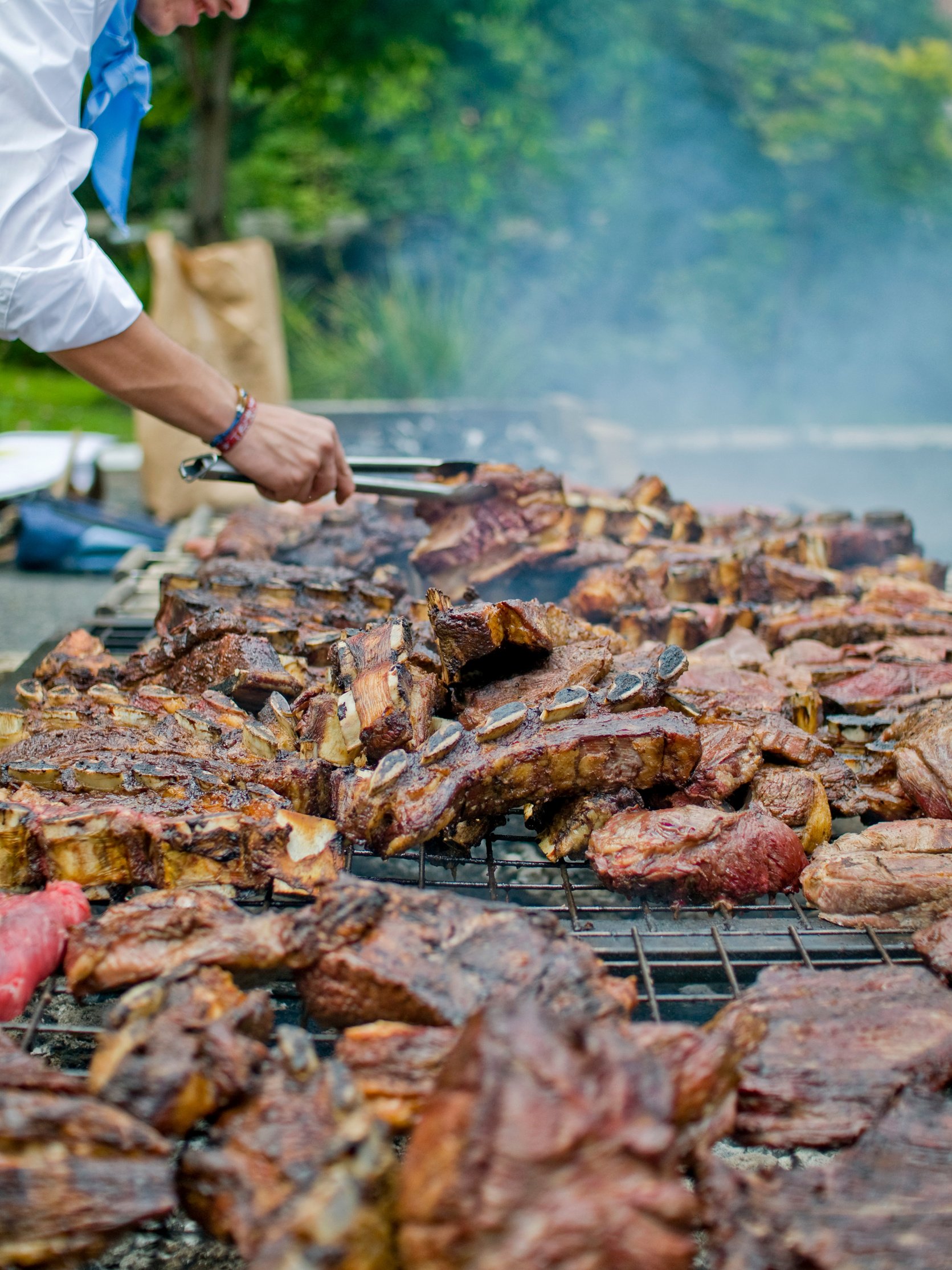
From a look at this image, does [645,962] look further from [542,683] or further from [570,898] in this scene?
[542,683]

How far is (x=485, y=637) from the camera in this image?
7.71 ft

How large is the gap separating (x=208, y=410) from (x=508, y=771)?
162cm

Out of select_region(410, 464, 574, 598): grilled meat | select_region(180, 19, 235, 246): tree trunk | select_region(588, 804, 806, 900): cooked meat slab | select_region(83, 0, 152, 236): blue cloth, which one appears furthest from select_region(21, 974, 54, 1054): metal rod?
select_region(180, 19, 235, 246): tree trunk

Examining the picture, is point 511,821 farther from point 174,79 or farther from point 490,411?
point 174,79

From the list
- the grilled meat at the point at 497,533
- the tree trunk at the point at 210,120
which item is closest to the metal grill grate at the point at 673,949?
the grilled meat at the point at 497,533

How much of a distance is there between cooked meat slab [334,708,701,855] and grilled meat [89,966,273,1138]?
0.50 metres

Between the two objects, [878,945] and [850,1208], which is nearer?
[850,1208]

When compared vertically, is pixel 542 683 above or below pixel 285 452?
below

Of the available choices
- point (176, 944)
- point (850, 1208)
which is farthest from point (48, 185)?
point (850, 1208)

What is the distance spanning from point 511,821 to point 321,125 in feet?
42.2

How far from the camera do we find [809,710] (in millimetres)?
2660

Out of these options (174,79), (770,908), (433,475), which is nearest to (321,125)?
(174,79)

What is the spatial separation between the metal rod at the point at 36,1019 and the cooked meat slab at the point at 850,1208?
1135 millimetres

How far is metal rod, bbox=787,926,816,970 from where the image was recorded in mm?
1836
